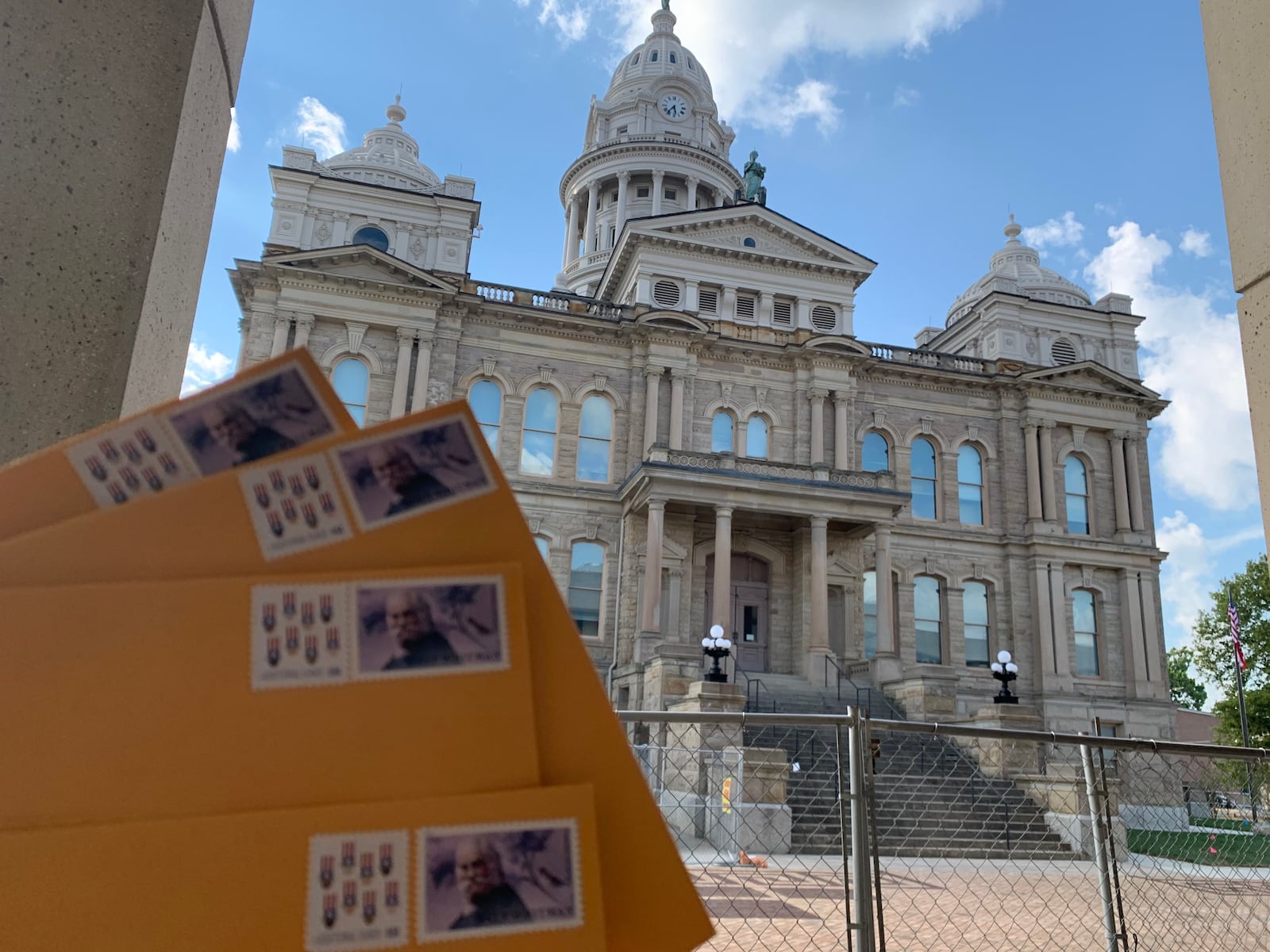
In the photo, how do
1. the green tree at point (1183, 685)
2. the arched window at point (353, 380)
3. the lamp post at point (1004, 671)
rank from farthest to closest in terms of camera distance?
the green tree at point (1183, 685) < the arched window at point (353, 380) < the lamp post at point (1004, 671)

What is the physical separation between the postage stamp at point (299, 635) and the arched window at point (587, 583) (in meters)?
23.8

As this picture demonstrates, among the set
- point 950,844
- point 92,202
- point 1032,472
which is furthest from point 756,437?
point 92,202

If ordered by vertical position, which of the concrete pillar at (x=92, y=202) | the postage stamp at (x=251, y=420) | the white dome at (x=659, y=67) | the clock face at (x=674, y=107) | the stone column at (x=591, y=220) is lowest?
the postage stamp at (x=251, y=420)

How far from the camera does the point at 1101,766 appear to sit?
472 centimetres

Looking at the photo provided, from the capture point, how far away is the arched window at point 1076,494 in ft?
99.2

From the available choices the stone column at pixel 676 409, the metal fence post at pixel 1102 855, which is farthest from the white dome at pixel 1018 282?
the metal fence post at pixel 1102 855

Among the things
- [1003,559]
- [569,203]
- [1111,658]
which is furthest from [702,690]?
[569,203]

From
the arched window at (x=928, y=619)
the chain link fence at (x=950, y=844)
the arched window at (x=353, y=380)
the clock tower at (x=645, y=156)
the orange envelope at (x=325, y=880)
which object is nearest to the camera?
the orange envelope at (x=325, y=880)

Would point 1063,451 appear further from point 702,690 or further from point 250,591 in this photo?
point 250,591

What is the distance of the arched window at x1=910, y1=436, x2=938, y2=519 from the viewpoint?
29109 mm

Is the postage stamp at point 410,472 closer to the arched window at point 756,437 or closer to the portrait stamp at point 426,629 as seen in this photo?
the portrait stamp at point 426,629

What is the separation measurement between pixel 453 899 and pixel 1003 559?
30667 millimetres

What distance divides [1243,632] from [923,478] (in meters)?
31.3

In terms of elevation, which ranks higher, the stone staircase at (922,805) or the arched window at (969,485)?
the arched window at (969,485)
